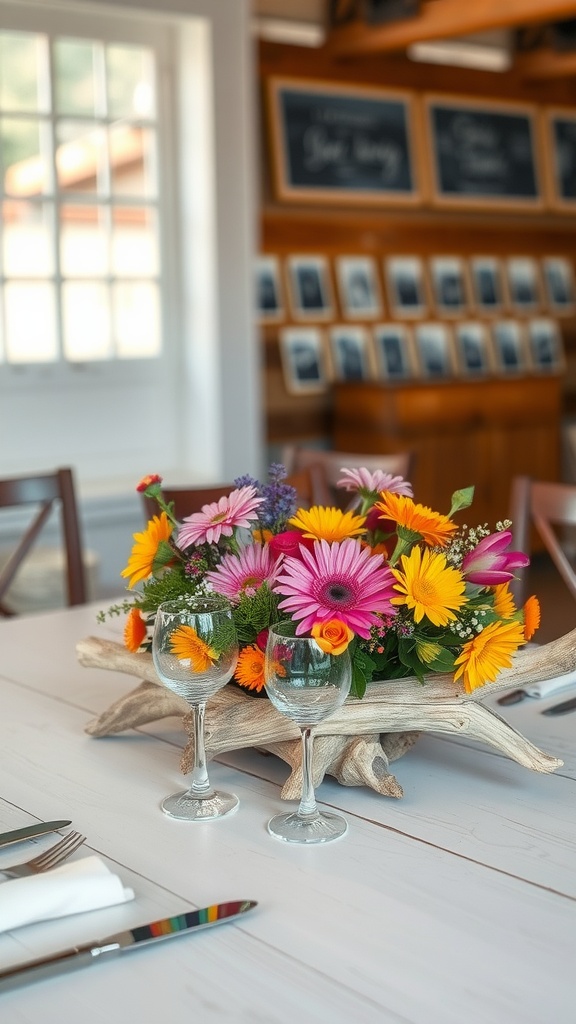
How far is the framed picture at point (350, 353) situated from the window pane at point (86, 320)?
1181mm

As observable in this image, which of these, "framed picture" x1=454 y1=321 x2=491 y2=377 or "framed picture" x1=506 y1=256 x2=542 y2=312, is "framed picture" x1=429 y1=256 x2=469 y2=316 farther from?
"framed picture" x1=506 y1=256 x2=542 y2=312

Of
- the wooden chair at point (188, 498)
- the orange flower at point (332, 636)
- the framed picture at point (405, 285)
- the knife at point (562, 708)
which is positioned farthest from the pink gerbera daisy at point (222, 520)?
the framed picture at point (405, 285)

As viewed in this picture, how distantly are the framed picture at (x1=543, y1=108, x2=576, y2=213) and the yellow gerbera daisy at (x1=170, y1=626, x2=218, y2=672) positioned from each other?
485 cm

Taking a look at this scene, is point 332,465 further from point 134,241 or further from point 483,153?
point 483,153

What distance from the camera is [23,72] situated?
3.75 metres

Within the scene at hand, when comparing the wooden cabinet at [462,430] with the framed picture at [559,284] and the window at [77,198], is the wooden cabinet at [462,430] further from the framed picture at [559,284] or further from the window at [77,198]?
the window at [77,198]

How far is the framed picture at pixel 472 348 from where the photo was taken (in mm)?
5355

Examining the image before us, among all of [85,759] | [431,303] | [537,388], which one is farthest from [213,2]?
[85,759]

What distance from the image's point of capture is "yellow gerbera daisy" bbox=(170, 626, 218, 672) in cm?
113

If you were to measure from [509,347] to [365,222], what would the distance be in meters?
1.00

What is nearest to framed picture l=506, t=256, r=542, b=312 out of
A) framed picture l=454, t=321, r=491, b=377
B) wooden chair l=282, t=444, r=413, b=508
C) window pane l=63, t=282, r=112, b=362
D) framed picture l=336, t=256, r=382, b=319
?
framed picture l=454, t=321, r=491, b=377

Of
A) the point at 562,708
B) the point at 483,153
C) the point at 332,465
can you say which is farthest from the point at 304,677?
the point at 483,153

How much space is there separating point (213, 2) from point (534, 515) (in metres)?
2.47

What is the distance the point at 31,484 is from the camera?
2.40 m
